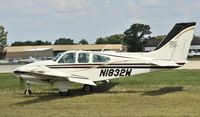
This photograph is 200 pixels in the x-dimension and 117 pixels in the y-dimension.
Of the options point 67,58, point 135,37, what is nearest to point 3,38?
point 135,37

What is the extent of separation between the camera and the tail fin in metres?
17.7

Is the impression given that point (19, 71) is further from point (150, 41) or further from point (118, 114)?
point (150, 41)

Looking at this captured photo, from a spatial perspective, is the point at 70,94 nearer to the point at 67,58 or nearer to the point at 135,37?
the point at 67,58

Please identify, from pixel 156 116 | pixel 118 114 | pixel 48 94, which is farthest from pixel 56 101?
pixel 156 116

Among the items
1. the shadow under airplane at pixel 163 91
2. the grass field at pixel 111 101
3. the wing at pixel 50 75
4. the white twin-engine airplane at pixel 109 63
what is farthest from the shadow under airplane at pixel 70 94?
the shadow under airplane at pixel 163 91

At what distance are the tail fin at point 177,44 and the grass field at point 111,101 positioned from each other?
1470mm

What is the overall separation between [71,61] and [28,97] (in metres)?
2.40

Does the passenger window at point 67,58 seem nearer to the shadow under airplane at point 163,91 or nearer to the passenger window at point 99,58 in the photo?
the passenger window at point 99,58

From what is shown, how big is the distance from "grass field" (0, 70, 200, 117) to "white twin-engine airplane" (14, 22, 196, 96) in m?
0.74

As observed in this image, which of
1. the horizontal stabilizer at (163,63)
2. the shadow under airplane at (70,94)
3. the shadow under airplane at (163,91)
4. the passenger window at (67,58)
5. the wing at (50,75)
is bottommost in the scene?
the shadow under airplane at (70,94)

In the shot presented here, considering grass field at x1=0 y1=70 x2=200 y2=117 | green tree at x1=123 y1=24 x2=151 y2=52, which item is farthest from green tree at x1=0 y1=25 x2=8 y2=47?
grass field at x1=0 y1=70 x2=200 y2=117

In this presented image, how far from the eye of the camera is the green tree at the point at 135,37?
5418 inches

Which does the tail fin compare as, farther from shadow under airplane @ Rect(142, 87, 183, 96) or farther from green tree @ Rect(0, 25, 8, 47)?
green tree @ Rect(0, 25, 8, 47)

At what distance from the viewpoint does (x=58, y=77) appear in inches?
682
